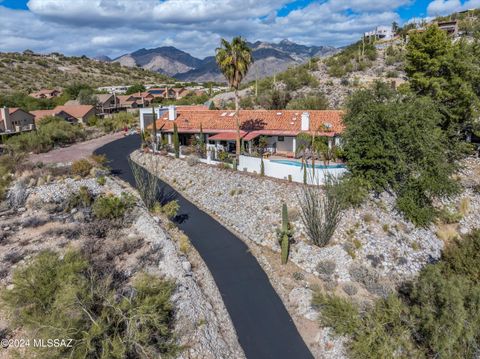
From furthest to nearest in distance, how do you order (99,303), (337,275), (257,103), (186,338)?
(257,103) → (337,275) → (186,338) → (99,303)

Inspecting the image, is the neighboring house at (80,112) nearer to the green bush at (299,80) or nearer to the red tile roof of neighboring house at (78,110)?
the red tile roof of neighboring house at (78,110)

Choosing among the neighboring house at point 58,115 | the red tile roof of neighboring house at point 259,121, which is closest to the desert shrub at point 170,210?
the red tile roof of neighboring house at point 259,121

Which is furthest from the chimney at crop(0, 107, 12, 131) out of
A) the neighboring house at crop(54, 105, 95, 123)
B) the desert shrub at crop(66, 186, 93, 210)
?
the desert shrub at crop(66, 186, 93, 210)

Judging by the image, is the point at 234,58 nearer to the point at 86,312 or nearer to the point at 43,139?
the point at 86,312

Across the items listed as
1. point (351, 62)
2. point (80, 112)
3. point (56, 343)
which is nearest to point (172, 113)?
point (80, 112)

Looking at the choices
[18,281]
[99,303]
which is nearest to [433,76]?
[99,303]

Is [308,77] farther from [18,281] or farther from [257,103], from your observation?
[18,281]

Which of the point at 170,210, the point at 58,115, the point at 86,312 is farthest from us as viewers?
the point at 58,115
